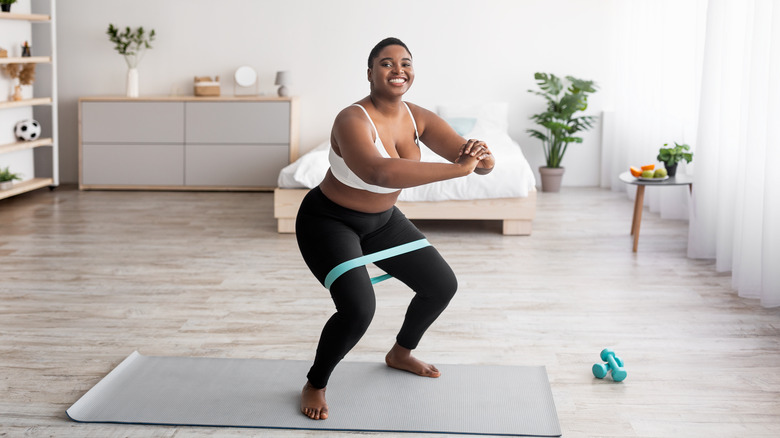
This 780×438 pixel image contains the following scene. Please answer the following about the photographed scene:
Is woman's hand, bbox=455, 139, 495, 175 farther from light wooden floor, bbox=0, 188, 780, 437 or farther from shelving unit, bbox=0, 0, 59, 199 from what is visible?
shelving unit, bbox=0, 0, 59, 199

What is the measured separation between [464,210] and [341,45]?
2.50 m

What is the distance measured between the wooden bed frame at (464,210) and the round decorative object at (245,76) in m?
2.16

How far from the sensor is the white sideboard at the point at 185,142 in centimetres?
659

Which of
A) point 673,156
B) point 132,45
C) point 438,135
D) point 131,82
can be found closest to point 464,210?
point 673,156

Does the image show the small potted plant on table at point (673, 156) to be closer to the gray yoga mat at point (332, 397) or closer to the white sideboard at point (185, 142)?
the gray yoga mat at point (332, 397)

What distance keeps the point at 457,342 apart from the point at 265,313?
837 millimetres

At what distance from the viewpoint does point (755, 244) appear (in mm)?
3646

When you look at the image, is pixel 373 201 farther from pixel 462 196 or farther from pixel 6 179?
pixel 6 179

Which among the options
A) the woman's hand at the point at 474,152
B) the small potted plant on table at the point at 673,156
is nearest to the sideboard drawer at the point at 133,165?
the small potted plant on table at the point at 673,156

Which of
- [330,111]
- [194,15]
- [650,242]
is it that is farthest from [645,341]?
[194,15]

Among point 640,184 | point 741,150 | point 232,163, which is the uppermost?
point 741,150

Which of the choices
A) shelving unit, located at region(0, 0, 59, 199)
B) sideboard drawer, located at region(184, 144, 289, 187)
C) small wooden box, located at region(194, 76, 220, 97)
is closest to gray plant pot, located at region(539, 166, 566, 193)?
sideboard drawer, located at region(184, 144, 289, 187)

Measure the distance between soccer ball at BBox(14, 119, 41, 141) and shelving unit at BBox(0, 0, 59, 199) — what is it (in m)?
0.05

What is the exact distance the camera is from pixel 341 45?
272 inches
